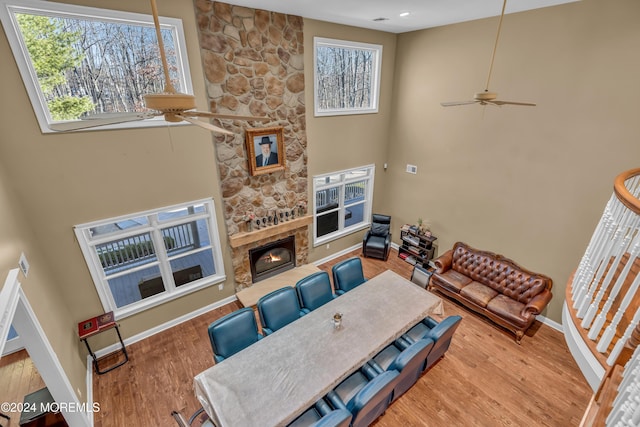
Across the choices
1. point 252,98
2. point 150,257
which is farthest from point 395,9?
point 150,257

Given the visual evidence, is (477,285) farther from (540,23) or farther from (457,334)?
(540,23)

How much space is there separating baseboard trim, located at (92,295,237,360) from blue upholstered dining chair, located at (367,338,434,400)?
3.33 metres

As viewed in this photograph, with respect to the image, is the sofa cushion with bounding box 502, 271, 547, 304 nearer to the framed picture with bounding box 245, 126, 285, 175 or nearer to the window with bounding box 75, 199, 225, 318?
the framed picture with bounding box 245, 126, 285, 175

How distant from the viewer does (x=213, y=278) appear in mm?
5520

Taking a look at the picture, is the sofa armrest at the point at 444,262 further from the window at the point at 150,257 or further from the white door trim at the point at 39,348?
the white door trim at the point at 39,348

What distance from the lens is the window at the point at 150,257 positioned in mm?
4281

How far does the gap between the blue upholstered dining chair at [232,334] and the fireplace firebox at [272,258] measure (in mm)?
2006

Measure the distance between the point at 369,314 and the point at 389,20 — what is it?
17.0 feet

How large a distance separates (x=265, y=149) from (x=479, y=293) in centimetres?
494

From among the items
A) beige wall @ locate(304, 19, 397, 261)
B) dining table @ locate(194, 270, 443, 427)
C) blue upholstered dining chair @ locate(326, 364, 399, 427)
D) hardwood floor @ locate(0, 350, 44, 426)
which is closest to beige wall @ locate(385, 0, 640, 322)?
beige wall @ locate(304, 19, 397, 261)

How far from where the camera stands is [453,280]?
5.81 metres

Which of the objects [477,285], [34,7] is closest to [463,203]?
[477,285]

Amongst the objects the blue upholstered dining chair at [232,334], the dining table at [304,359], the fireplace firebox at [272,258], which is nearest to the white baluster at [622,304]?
the dining table at [304,359]

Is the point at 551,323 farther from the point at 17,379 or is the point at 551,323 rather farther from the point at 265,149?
the point at 17,379
